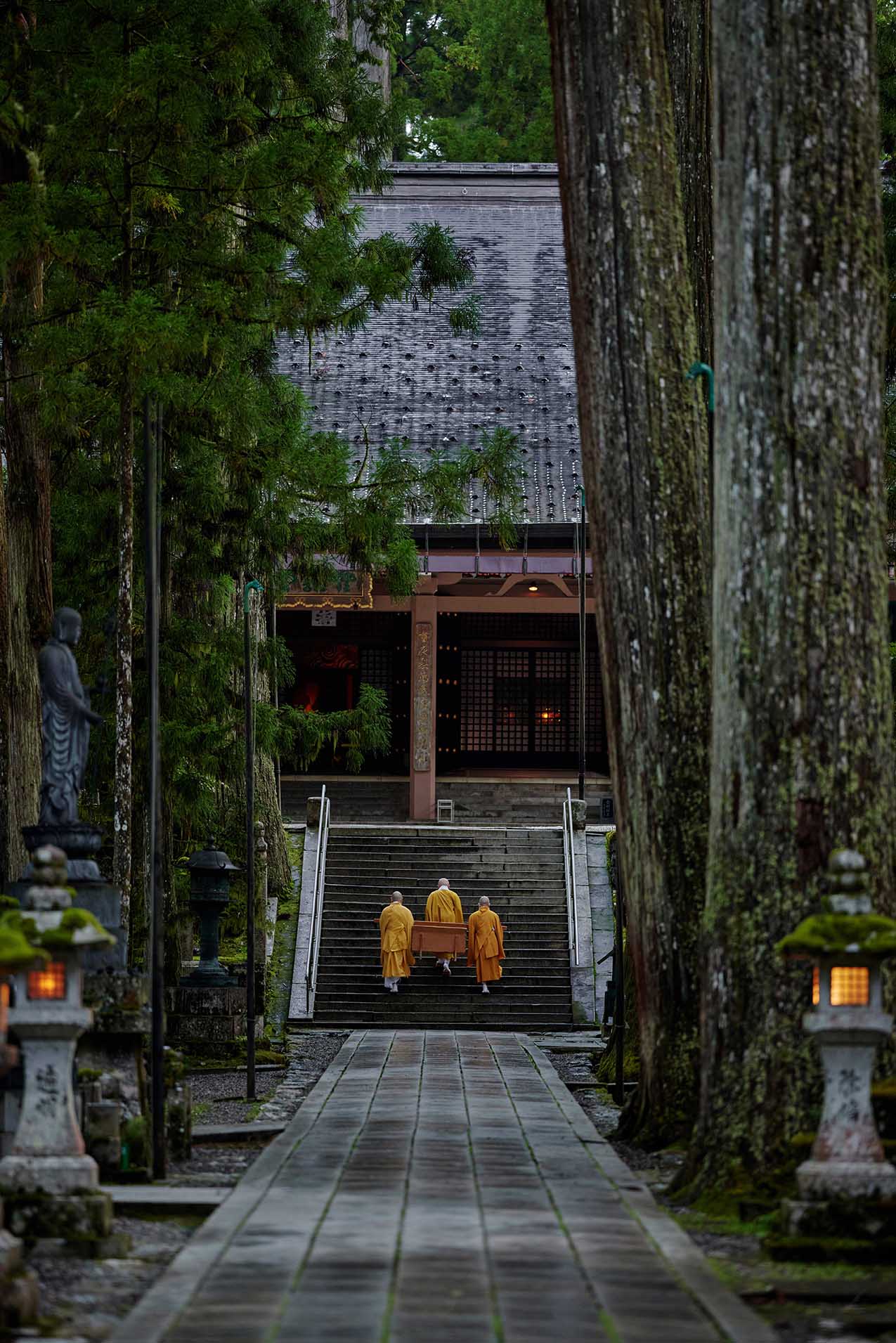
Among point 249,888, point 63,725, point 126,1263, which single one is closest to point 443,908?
point 249,888

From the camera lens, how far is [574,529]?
25.2 m

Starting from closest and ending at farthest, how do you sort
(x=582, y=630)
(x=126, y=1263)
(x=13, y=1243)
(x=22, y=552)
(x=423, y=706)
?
(x=13, y=1243) < (x=126, y=1263) < (x=22, y=552) < (x=582, y=630) < (x=423, y=706)

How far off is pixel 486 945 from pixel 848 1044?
1363 centimetres

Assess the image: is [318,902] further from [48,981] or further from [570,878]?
[48,981]

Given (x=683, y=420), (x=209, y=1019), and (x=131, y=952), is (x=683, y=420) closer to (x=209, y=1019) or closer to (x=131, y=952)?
(x=131, y=952)

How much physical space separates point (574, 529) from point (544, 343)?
658 cm

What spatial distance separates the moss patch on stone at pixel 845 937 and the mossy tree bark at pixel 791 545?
99 cm

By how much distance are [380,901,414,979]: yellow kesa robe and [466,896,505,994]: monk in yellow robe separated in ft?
2.45

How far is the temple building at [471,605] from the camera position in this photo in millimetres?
26141

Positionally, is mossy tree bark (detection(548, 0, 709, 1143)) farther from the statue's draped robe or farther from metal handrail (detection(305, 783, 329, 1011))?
metal handrail (detection(305, 783, 329, 1011))

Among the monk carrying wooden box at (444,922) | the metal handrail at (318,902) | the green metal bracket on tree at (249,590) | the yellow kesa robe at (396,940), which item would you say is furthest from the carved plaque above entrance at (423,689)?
the green metal bracket on tree at (249,590)

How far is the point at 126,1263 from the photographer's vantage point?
6.90 m

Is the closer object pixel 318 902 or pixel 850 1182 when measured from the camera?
pixel 850 1182

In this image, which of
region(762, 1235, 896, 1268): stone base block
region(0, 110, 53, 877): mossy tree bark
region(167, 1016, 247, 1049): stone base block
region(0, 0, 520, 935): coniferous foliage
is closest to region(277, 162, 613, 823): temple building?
region(0, 0, 520, 935): coniferous foliage
